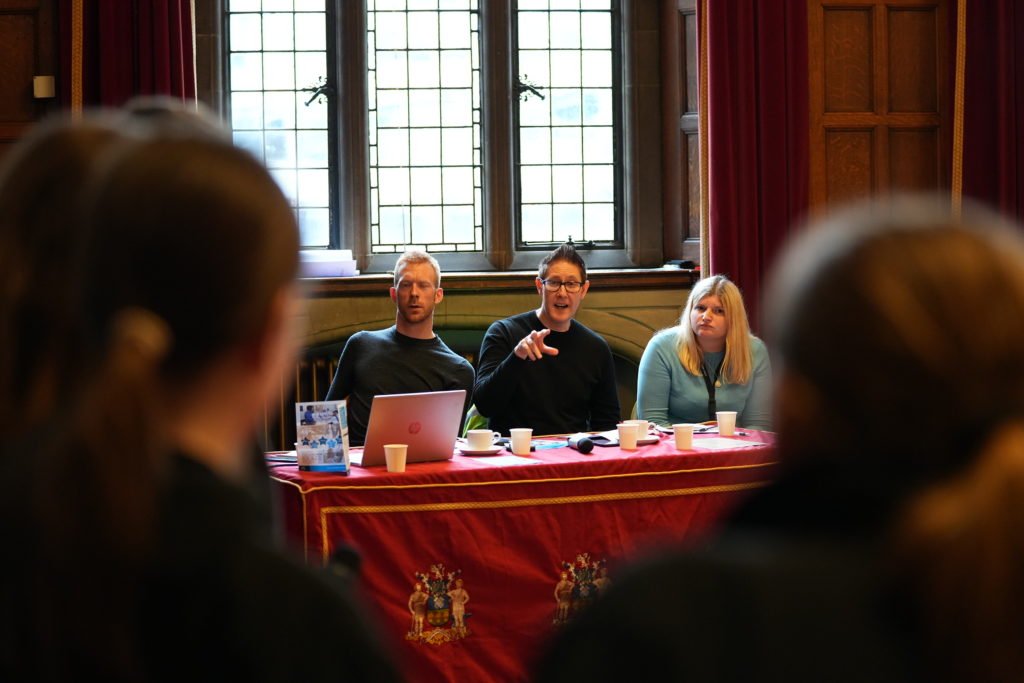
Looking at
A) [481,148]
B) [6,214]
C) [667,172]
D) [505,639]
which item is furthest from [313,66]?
[6,214]

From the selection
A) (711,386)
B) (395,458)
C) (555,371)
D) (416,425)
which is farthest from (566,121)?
(395,458)

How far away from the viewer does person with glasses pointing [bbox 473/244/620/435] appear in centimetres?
413

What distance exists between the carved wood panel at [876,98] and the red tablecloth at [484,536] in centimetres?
251

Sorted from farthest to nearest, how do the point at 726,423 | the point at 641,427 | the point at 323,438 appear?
the point at 726,423, the point at 641,427, the point at 323,438

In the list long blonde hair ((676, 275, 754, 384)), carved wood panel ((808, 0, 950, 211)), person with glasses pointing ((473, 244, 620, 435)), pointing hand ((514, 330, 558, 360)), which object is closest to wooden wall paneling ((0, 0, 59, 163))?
person with glasses pointing ((473, 244, 620, 435))

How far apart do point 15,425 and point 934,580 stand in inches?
24.7

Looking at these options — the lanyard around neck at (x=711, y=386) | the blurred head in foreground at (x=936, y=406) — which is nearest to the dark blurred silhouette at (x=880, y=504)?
the blurred head in foreground at (x=936, y=406)

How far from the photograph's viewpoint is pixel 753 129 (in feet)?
17.1

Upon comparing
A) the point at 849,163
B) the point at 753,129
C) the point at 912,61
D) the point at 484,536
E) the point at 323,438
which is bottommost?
→ the point at 484,536

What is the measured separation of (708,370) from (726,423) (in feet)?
1.22

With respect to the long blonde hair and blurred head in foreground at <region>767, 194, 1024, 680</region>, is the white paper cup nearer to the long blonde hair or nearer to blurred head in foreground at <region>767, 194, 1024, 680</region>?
the long blonde hair

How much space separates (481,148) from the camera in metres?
5.65

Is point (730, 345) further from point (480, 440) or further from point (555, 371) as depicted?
A: point (480, 440)

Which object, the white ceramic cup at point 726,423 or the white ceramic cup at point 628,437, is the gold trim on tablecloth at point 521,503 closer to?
the white ceramic cup at point 628,437
